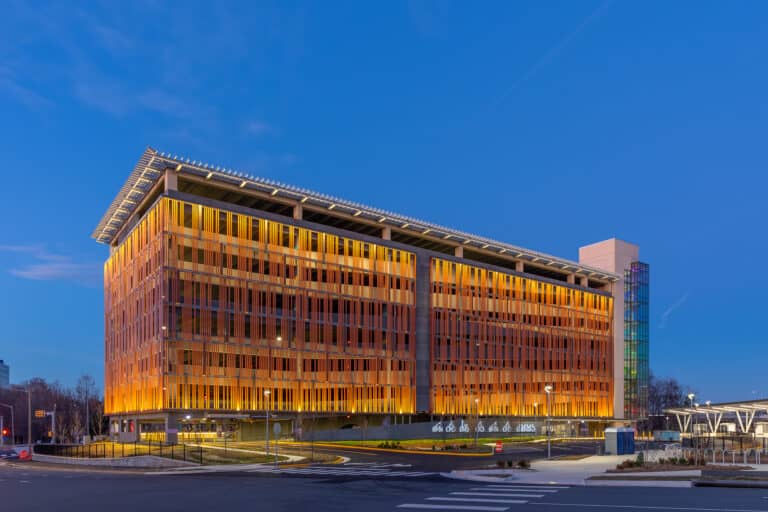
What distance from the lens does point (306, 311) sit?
8081 centimetres

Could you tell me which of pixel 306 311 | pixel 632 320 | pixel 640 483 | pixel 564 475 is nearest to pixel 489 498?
pixel 640 483

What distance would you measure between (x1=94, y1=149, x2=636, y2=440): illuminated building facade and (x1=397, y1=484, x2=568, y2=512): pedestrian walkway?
135 ft

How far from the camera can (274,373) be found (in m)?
78.0

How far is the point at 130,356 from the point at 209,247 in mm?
18544

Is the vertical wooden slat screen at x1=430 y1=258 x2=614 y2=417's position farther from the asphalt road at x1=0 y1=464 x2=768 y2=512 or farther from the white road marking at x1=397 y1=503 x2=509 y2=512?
the white road marking at x1=397 y1=503 x2=509 y2=512

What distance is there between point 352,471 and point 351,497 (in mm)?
13865

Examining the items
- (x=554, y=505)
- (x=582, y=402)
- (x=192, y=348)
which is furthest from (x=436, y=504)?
(x=582, y=402)

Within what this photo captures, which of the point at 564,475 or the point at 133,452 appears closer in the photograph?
the point at 564,475

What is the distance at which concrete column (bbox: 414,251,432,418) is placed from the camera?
91625 mm

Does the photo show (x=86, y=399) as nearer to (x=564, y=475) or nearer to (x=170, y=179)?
(x=170, y=179)

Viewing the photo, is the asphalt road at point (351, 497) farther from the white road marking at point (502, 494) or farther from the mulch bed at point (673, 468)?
the mulch bed at point (673, 468)

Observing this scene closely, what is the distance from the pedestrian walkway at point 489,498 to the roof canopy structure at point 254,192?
52004 millimetres

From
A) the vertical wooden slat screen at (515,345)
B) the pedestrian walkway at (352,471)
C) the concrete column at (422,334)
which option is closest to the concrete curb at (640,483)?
the pedestrian walkway at (352,471)

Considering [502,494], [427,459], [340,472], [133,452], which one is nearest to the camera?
[502,494]
